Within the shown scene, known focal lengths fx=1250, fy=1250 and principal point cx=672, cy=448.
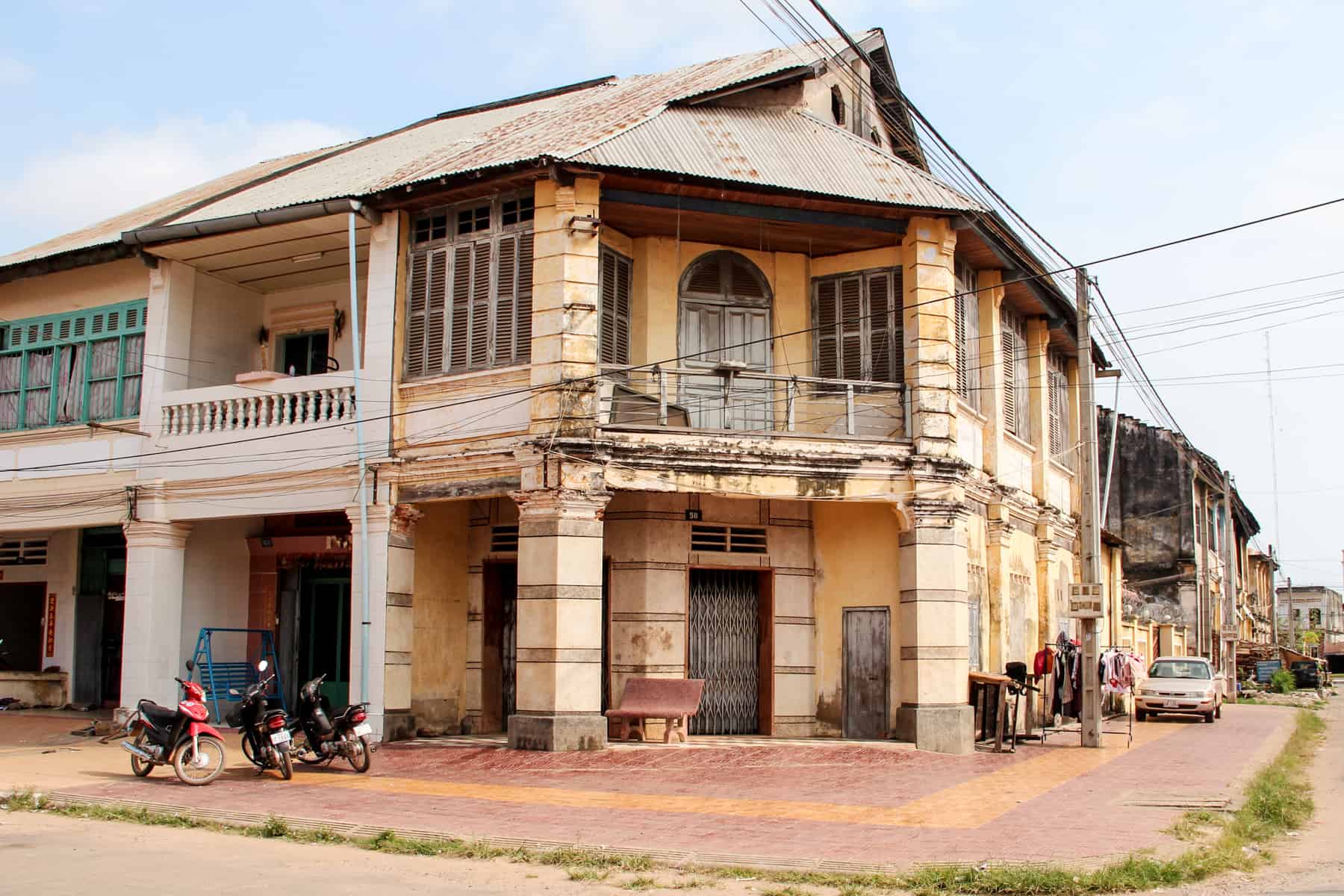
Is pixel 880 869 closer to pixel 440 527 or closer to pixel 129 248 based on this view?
pixel 440 527

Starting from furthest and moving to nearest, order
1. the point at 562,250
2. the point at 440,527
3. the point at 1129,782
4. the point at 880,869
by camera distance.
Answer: the point at 440,527, the point at 562,250, the point at 1129,782, the point at 880,869

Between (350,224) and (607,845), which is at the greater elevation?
(350,224)

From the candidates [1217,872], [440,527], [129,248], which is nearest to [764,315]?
[440,527]

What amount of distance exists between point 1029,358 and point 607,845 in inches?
591

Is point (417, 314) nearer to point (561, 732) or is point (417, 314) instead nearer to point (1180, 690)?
point (561, 732)

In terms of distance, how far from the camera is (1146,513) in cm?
4209

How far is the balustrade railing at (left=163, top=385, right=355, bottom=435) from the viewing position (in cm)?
1692

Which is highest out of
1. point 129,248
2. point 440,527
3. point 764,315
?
point 129,248

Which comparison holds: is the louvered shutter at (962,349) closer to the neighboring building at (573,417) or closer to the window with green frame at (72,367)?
the neighboring building at (573,417)

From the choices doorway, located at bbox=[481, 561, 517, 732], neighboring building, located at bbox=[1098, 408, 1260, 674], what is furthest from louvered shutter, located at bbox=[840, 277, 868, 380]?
neighboring building, located at bbox=[1098, 408, 1260, 674]

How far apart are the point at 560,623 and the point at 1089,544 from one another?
25.2 ft

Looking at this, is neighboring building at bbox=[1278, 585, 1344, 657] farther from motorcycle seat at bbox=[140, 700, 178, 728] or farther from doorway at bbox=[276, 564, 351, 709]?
motorcycle seat at bbox=[140, 700, 178, 728]

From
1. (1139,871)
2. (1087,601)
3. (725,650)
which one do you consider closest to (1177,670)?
(1087,601)

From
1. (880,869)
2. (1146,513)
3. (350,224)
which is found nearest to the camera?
(880,869)
